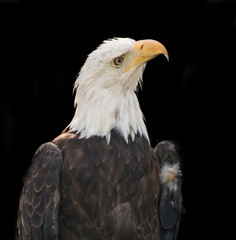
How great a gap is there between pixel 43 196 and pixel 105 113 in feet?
3.19

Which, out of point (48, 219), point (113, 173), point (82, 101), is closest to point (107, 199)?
point (113, 173)

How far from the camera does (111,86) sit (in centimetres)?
479

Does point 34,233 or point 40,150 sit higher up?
point 40,150

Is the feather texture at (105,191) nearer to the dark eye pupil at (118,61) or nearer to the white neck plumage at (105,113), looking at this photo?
the white neck plumage at (105,113)

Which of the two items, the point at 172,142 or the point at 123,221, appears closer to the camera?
the point at 123,221

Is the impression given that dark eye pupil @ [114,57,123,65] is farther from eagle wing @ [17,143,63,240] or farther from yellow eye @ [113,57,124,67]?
eagle wing @ [17,143,63,240]

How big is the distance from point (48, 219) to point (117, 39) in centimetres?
183

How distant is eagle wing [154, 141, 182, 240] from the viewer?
5129 millimetres

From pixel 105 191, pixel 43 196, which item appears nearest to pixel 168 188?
pixel 105 191

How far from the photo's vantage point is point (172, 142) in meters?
5.25

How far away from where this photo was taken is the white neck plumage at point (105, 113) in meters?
4.79

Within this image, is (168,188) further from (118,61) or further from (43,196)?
(118,61)

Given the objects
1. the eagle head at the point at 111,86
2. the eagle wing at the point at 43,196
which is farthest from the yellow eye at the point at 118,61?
the eagle wing at the point at 43,196

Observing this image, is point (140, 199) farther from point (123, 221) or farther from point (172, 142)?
point (172, 142)
